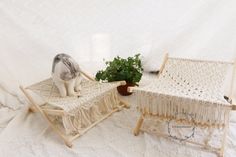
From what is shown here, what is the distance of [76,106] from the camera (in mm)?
1766

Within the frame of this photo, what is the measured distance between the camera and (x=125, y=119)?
204cm

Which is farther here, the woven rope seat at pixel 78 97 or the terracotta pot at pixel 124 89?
the terracotta pot at pixel 124 89

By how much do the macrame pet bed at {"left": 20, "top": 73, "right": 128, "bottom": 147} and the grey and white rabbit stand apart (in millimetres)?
61

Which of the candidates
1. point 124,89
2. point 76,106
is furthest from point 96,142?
point 124,89

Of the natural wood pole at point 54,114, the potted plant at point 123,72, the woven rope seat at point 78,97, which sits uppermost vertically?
the potted plant at point 123,72

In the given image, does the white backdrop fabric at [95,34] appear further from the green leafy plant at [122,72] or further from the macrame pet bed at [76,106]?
the green leafy plant at [122,72]

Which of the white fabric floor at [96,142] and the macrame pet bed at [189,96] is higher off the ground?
the macrame pet bed at [189,96]

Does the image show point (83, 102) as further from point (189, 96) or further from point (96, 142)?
point (189, 96)

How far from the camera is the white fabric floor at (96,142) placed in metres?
1.69

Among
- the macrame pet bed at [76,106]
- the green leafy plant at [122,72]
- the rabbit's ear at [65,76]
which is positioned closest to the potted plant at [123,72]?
the green leafy plant at [122,72]

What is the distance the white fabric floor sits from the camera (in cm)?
169

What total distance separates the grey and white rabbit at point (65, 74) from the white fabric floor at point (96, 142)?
0.98 ft

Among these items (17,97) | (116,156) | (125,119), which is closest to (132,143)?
(116,156)

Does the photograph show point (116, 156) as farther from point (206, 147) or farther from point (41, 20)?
point (41, 20)
